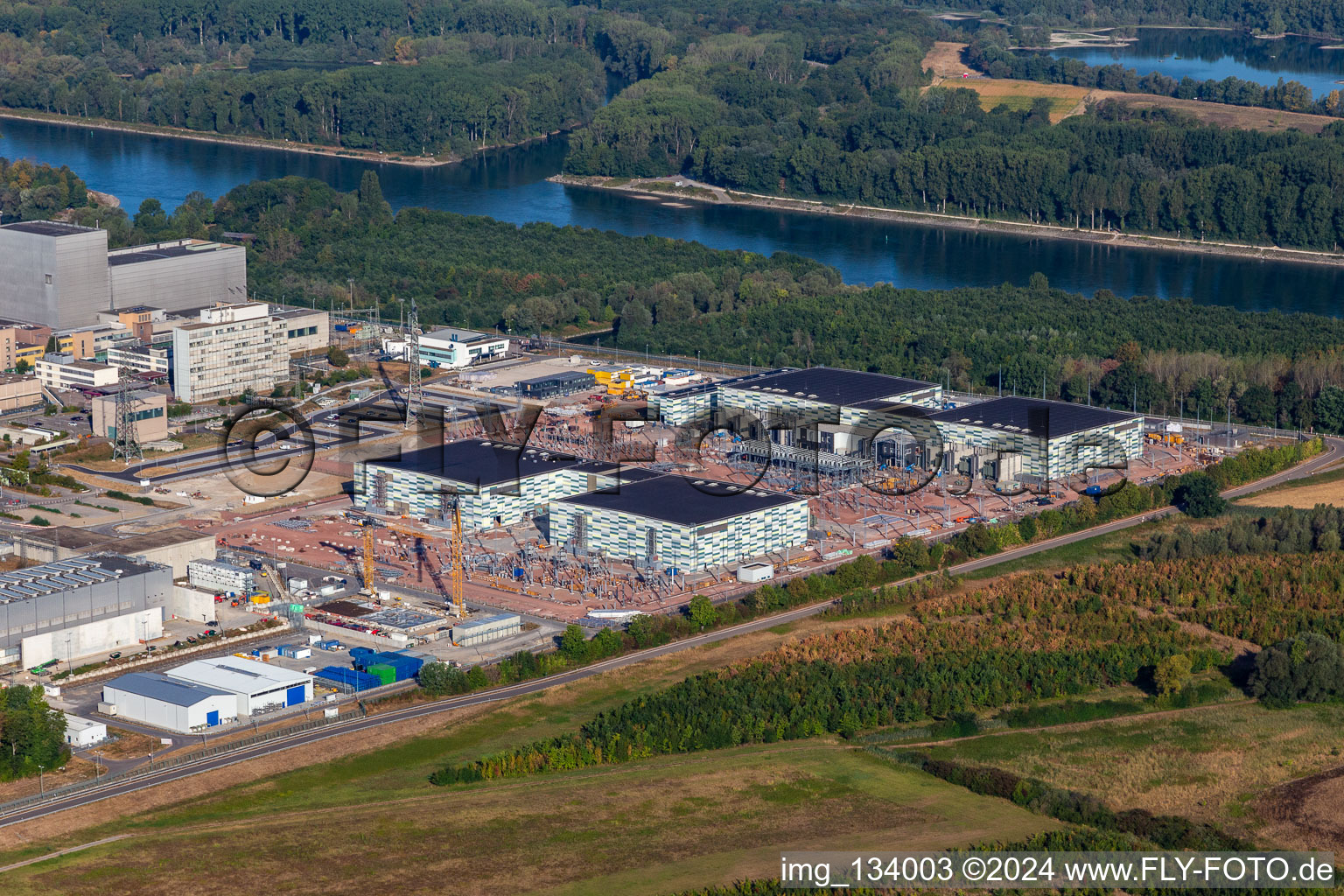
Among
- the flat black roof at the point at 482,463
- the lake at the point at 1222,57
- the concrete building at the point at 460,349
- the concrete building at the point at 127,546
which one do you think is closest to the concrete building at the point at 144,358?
the concrete building at the point at 460,349

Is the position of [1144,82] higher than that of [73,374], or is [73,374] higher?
[1144,82]

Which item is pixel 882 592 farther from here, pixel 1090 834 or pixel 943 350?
pixel 943 350

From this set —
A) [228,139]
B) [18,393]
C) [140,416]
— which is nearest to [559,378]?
[140,416]

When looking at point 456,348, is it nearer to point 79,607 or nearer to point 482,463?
point 482,463

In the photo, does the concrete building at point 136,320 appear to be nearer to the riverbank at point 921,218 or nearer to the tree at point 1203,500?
the tree at point 1203,500

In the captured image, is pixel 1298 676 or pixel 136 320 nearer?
pixel 1298 676

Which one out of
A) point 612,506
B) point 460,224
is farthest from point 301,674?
point 460,224

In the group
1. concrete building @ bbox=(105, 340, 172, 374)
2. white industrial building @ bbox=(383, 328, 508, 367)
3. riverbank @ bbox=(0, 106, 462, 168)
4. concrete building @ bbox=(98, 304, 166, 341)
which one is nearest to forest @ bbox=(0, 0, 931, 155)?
riverbank @ bbox=(0, 106, 462, 168)
